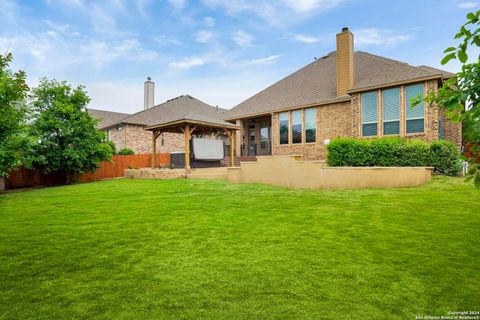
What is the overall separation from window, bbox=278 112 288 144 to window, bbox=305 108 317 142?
135cm

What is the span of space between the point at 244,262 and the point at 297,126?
1472 cm

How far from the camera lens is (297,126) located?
17.6 metres

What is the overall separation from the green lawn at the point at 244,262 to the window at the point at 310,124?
10.5 meters

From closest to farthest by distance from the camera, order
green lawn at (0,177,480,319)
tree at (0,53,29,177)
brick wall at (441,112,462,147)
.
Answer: green lawn at (0,177,480,319), tree at (0,53,29,177), brick wall at (441,112,462,147)

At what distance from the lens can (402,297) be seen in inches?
108

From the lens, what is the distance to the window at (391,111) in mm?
13836

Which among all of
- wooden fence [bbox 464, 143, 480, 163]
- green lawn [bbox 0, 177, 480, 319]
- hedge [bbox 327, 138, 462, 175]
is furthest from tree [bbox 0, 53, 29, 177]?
hedge [bbox 327, 138, 462, 175]

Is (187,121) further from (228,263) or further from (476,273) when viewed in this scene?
(476,273)

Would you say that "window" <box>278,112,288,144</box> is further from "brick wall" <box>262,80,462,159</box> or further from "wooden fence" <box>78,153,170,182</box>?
"wooden fence" <box>78,153,170,182</box>

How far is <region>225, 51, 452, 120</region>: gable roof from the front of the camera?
14.1 meters

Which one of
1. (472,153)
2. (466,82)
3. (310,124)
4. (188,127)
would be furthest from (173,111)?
(472,153)

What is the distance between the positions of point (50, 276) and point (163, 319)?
1.62m

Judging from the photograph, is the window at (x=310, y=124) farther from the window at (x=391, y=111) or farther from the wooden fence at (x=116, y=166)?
the wooden fence at (x=116, y=166)

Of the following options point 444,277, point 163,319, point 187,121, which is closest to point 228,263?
point 163,319
